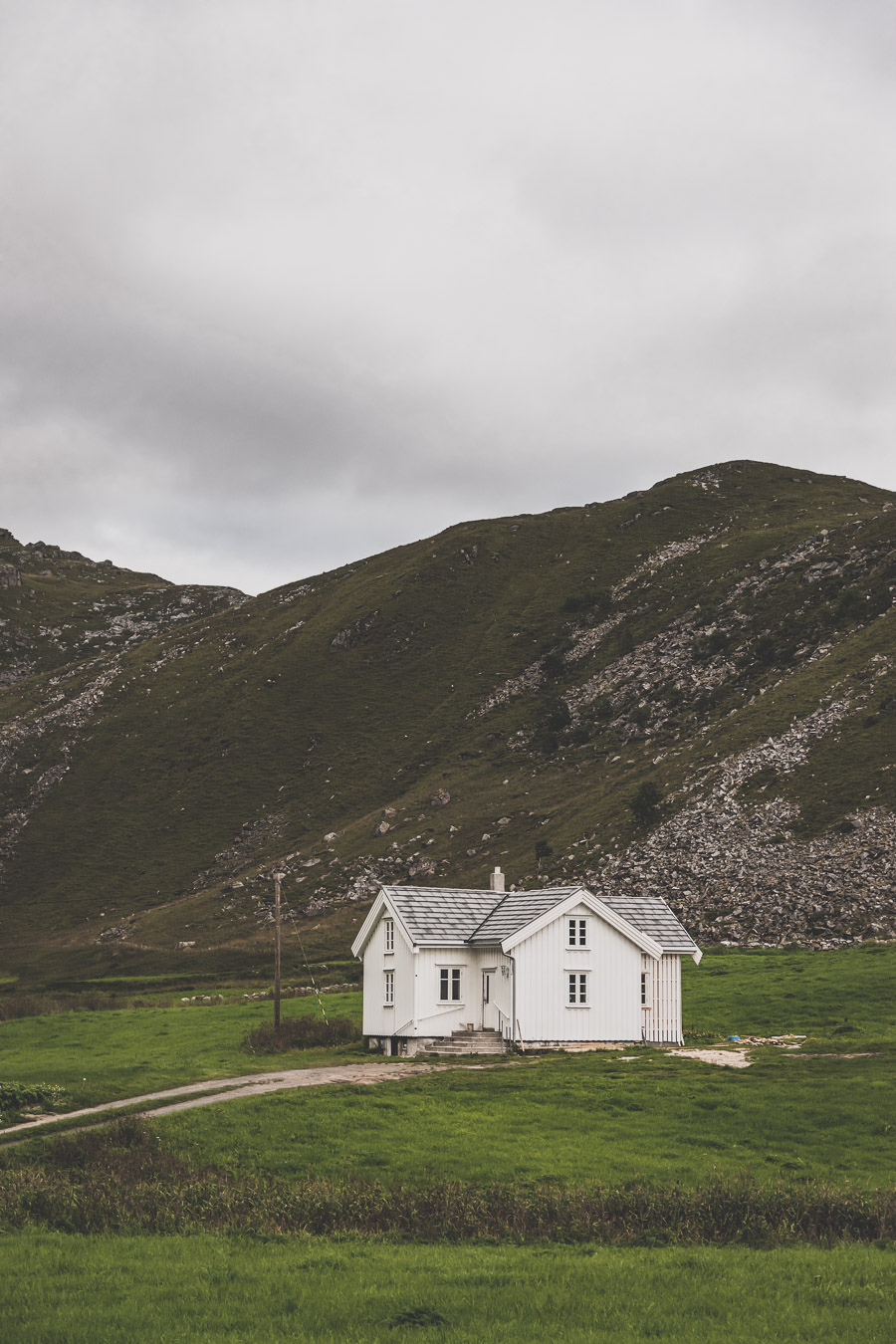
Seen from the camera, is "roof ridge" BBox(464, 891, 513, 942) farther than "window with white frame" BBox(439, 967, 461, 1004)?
Yes

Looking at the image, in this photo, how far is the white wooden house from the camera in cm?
5028

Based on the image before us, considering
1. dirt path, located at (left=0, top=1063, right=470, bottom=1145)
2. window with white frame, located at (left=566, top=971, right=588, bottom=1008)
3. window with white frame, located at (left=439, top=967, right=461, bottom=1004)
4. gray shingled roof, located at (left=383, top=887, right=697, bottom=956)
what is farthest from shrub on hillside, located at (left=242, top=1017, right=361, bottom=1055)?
window with white frame, located at (left=566, top=971, right=588, bottom=1008)

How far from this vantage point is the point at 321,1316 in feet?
50.4

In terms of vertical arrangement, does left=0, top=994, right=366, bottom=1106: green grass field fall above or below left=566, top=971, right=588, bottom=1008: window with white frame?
below

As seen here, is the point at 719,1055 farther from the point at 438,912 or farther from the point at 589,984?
the point at 438,912

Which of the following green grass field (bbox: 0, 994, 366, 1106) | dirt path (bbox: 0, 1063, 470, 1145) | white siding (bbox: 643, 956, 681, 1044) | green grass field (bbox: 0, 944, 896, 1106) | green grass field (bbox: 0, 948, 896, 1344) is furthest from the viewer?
white siding (bbox: 643, 956, 681, 1044)

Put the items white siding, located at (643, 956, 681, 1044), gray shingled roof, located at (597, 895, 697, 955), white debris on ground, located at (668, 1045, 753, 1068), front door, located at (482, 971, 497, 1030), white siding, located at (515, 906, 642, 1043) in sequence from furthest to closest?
gray shingled roof, located at (597, 895, 697, 955) → white siding, located at (643, 956, 681, 1044) → front door, located at (482, 971, 497, 1030) → white siding, located at (515, 906, 642, 1043) → white debris on ground, located at (668, 1045, 753, 1068)

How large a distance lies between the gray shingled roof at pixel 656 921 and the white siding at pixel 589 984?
1.79 meters

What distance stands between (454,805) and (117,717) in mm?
69863

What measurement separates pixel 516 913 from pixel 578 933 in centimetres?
289

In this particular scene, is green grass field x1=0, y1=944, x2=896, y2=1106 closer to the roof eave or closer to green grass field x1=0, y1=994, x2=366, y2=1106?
green grass field x1=0, y1=994, x2=366, y2=1106

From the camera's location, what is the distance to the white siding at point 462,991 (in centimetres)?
5069

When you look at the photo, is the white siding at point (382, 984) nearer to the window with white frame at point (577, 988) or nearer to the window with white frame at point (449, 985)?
the window with white frame at point (449, 985)

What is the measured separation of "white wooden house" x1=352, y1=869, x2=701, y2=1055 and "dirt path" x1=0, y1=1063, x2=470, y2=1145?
5.46m
